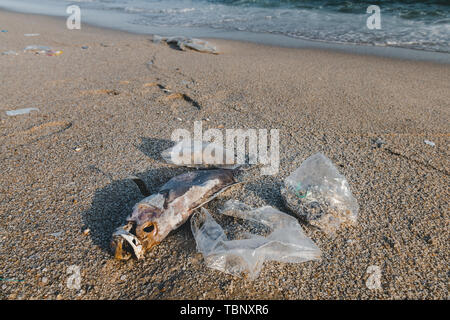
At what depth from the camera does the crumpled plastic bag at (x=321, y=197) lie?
1389mm

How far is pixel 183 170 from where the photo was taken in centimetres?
179

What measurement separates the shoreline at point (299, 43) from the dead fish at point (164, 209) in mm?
Answer: 3944

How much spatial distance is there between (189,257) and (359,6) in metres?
8.84

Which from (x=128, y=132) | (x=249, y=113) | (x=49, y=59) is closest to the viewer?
(x=128, y=132)

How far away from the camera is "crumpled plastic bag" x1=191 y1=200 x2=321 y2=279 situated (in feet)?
3.87

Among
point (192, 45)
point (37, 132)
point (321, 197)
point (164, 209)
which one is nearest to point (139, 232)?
point (164, 209)

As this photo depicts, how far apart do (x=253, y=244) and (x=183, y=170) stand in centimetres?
74

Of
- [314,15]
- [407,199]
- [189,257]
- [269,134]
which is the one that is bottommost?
[189,257]

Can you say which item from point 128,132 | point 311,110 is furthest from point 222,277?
point 311,110

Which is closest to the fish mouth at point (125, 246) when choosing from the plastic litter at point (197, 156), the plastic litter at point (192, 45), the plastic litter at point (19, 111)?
the plastic litter at point (197, 156)

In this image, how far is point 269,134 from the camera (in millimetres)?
2219

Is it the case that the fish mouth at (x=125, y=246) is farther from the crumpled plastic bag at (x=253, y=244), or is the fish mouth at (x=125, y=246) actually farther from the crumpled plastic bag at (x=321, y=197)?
the crumpled plastic bag at (x=321, y=197)

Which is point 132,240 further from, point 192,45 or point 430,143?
point 192,45
